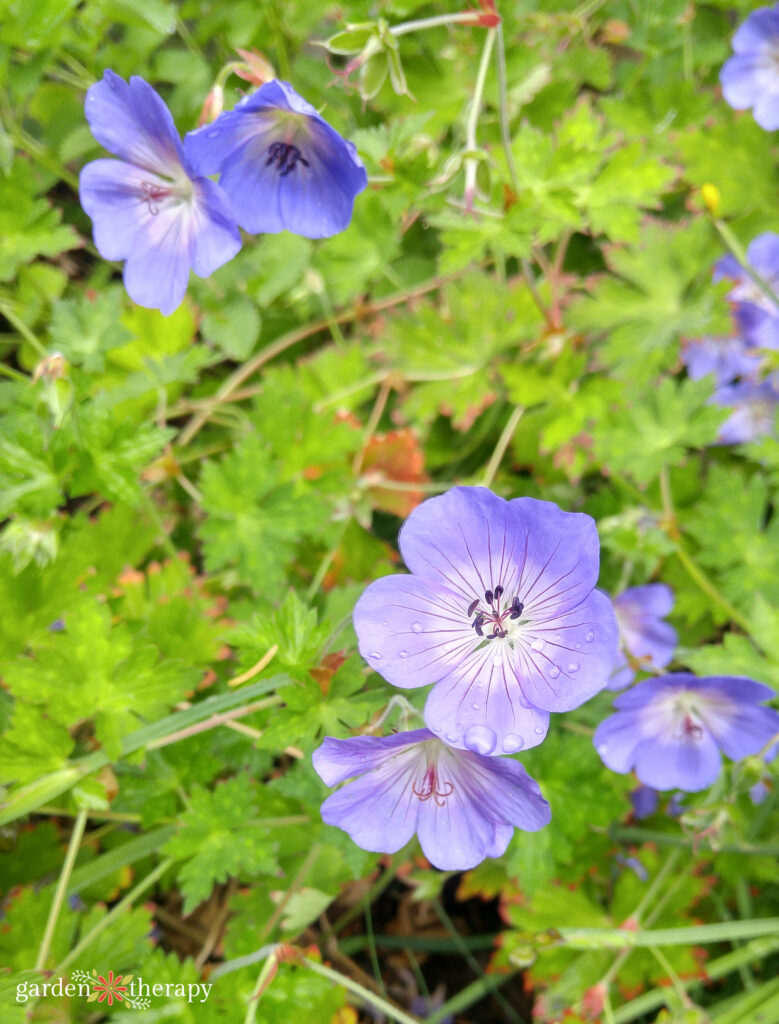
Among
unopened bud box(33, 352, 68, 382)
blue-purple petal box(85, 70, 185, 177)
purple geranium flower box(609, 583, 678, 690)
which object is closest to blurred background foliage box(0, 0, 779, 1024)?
unopened bud box(33, 352, 68, 382)

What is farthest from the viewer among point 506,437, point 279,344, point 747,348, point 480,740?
point 279,344

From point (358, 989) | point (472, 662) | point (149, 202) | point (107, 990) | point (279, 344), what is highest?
point (149, 202)

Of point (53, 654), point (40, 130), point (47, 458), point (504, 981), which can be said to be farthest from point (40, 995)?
point (40, 130)

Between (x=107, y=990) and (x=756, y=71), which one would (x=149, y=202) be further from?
(x=756, y=71)

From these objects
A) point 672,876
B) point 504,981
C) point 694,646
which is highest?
point 694,646

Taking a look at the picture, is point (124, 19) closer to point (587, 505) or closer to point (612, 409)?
point (612, 409)

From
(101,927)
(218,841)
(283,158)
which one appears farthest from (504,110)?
(101,927)

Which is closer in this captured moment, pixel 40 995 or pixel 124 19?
pixel 40 995
